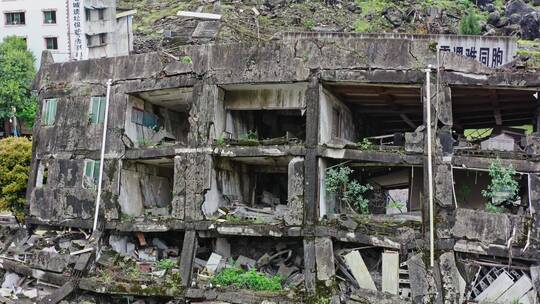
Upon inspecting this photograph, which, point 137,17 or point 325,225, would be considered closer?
point 325,225

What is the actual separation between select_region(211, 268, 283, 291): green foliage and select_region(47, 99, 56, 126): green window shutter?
9158mm

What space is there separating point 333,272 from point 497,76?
743cm

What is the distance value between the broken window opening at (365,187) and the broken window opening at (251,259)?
1943 mm

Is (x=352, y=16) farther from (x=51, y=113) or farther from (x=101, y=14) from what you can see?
(x=51, y=113)

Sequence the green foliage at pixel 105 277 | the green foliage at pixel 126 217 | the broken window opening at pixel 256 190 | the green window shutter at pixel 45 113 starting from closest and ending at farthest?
the broken window opening at pixel 256 190 < the green foliage at pixel 105 277 < the green foliage at pixel 126 217 < the green window shutter at pixel 45 113

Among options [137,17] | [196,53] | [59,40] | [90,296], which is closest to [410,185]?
[196,53]

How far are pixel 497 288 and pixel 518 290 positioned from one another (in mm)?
540

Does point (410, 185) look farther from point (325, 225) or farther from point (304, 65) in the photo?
point (304, 65)

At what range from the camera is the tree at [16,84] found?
110 ft

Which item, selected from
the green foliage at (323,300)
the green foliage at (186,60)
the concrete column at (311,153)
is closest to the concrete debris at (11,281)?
the green foliage at (186,60)

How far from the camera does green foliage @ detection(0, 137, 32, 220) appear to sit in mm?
22766

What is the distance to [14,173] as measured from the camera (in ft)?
75.8

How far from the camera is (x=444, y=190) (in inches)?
659

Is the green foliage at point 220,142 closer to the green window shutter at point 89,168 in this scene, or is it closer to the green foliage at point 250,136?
the green foliage at point 250,136
